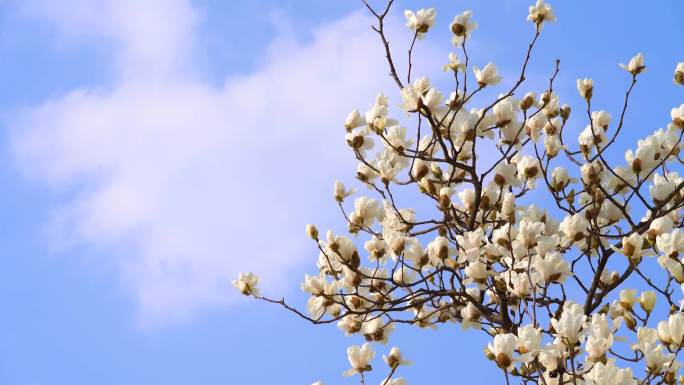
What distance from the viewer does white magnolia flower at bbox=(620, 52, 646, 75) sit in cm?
309

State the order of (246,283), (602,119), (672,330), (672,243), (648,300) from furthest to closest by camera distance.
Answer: (602,119) → (246,283) → (648,300) → (672,243) → (672,330)

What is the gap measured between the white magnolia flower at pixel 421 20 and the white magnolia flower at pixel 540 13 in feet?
1.09

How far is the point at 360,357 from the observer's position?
9.22 feet

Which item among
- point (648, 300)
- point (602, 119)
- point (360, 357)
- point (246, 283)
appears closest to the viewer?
point (648, 300)

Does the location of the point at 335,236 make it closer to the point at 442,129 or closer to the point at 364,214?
the point at 364,214

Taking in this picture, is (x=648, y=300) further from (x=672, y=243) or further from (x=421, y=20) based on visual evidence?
(x=421, y=20)

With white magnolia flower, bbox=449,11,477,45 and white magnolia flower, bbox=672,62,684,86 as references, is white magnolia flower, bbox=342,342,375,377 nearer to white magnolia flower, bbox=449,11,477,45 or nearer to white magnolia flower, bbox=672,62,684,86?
white magnolia flower, bbox=449,11,477,45

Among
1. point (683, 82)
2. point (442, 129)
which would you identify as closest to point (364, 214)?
point (442, 129)

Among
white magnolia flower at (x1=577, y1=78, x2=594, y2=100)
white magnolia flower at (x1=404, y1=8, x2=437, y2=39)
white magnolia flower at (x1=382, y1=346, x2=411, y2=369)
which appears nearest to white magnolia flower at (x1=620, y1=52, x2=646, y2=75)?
white magnolia flower at (x1=577, y1=78, x2=594, y2=100)

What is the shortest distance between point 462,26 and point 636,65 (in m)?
0.68

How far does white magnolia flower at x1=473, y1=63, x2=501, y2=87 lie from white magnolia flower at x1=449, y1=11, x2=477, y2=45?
5.7 inches

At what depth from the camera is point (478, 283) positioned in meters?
2.71

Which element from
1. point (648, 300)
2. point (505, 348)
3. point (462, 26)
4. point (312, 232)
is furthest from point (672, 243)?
point (312, 232)

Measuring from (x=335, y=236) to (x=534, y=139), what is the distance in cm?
84
